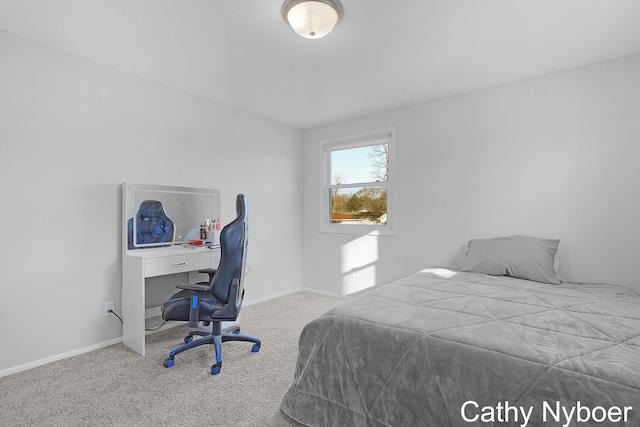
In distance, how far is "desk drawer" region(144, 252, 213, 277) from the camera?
8.86 ft

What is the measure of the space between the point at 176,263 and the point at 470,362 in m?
2.51

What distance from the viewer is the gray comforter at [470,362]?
1.11m

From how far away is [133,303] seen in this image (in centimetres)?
272

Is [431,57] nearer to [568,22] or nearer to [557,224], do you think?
[568,22]

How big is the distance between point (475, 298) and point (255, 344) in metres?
1.78

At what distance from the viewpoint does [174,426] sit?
172 cm

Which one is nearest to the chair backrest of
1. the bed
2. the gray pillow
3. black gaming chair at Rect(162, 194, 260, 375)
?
black gaming chair at Rect(162, 194, 260, 375)

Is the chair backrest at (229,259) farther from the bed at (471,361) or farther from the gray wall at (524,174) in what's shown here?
the gray wall at (524,174)

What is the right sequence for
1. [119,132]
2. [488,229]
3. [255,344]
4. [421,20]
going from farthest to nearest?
[488,229] → [119,132] → [255,344] → [421,20]

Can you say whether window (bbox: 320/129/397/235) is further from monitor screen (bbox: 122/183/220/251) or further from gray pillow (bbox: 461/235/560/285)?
monitor screen (bbox: 122/183/220/251)

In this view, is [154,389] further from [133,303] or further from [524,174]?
[524,174]

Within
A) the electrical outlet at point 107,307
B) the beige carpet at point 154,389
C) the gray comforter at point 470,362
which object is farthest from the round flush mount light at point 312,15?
the electrical outlet at point 107,307

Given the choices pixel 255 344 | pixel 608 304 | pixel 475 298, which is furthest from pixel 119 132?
pixel 608 304

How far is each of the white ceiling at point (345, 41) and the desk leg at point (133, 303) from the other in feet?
5.80
